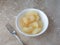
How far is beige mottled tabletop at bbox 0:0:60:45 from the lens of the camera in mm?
880

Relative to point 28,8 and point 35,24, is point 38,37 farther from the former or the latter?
point 28,8

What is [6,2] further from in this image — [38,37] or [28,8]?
[38,37]

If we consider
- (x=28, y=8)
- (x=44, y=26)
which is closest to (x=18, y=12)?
(x=28, y=8)

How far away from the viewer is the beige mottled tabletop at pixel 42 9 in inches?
34.6

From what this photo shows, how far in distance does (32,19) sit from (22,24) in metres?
0.05

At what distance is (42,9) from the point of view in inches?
38.4

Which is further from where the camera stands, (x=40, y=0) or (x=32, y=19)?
(x=40, y=0)

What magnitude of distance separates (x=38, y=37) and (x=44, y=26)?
60 mm

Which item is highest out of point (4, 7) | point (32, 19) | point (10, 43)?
point (4, 7)

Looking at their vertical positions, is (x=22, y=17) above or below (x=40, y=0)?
below

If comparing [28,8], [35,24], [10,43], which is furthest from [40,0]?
[10,43]

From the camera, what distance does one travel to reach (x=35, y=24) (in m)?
0.87

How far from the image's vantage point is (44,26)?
0.90m

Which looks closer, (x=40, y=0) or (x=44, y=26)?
(x=44, y=26)
